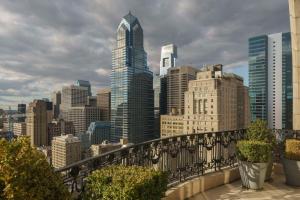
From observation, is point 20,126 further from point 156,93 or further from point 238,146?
point 238,146

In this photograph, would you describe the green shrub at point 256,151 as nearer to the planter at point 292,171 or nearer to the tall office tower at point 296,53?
the planter at point 292,171

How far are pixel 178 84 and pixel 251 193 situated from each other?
5460 inches

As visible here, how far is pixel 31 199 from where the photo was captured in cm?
274

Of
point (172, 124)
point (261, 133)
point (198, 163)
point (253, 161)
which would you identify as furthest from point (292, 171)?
point (172, 124)

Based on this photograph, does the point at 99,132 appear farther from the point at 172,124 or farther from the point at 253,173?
the point at 253,173

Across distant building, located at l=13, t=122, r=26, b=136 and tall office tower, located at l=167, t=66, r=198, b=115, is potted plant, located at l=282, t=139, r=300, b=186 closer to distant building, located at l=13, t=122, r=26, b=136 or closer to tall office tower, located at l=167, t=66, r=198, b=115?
tall office tower, located at l=167, t=66, r=198, b=115

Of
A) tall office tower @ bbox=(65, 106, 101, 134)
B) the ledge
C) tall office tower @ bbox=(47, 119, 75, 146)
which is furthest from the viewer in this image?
tall office tower @ bbox=(65, 106, 101, 134)

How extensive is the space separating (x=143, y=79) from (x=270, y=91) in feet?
203

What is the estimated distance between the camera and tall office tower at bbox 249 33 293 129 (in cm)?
11662

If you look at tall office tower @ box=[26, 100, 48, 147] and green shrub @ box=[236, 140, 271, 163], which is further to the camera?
tall office tower @ box=[26, 100, 48, 147]

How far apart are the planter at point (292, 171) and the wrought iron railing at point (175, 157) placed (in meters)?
1.45

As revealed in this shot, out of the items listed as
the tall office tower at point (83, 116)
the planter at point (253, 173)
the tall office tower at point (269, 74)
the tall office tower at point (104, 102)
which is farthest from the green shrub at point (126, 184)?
the tall office tower at point (104, 102)

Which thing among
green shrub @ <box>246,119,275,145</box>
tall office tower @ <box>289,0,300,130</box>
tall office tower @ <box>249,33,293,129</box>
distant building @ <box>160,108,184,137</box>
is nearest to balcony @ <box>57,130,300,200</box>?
green shrub @ <box>246,119,275,145</box>

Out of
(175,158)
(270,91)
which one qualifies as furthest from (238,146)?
(270,91)
